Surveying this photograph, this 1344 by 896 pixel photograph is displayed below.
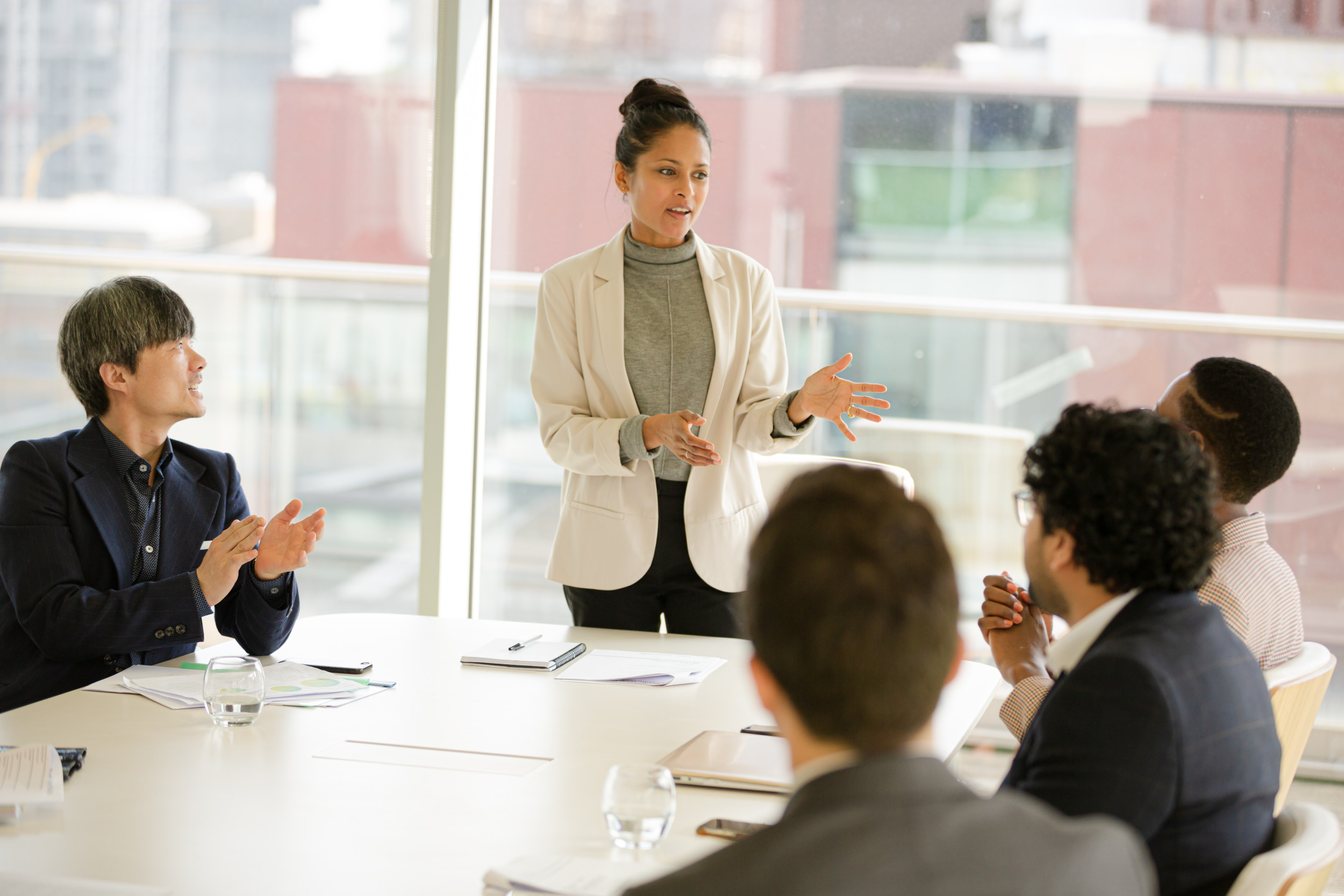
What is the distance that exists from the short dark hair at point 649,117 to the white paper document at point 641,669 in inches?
37.1

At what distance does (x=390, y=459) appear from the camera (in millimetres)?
4793

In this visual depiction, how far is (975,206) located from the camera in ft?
13.6

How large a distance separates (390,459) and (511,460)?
86 cm

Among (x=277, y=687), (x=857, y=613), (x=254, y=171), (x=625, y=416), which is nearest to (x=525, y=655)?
(x=277, y=687)

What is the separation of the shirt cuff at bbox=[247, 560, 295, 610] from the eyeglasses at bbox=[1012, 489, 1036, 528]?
1081 mm

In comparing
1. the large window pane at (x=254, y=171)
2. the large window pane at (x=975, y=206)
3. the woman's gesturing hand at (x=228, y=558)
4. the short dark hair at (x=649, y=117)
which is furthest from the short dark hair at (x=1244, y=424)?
the large window pane at (x=254, y=171)

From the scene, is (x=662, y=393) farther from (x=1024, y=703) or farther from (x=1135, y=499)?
(x=1135, y=499)

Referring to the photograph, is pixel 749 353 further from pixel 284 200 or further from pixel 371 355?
pixel 284 200

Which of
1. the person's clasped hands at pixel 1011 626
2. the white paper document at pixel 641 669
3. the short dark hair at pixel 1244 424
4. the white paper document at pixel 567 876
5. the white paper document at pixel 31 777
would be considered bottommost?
the white paper document at pixel 641 669

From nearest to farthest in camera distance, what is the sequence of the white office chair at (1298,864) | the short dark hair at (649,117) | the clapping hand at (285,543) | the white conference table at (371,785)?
the white office chair at (1298,864)
the white conference table at (371,785)
the clapping hand at (285,543)
the short dark hair at (649,117)

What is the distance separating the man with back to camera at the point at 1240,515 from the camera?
1.48 meters

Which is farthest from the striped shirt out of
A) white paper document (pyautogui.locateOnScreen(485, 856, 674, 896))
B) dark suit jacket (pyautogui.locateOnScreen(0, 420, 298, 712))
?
dark suit jacket (pyautogui.locateOnScreen(0, 420, 298, 712))

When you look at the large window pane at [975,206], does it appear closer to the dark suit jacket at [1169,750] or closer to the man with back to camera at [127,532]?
the man with back to camera at [127,532]

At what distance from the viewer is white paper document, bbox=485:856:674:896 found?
0.97 meters
